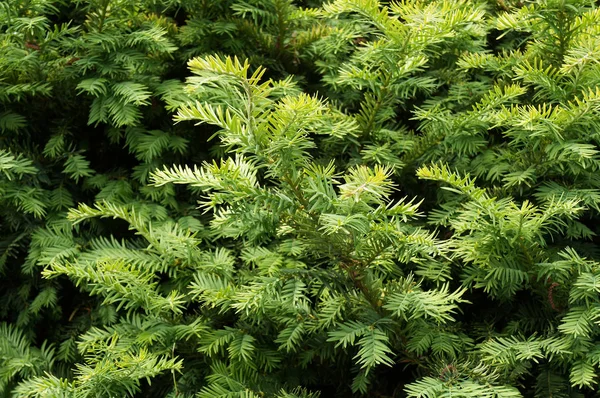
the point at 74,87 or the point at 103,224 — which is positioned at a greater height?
the point at 74,87

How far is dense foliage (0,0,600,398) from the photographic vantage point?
1160 mm

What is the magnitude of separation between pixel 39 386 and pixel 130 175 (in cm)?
64

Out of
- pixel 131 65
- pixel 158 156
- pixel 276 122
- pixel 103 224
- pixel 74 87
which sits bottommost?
pixel 103 224

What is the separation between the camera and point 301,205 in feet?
3.76

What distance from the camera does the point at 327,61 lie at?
1.72 meters

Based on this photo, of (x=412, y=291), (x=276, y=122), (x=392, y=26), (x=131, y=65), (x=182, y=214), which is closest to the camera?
(x=276, y=122)

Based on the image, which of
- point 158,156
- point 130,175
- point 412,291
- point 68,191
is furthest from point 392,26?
point 68,191

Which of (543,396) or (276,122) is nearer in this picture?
(276,122)

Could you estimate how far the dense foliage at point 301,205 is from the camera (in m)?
1.16

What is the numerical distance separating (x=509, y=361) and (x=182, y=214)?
2.90 ft

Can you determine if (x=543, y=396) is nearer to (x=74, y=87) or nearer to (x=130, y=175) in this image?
(x=130, y=175)

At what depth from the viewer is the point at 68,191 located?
5.63 feet

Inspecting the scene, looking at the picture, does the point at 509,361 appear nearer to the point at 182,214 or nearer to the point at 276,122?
the point at 276,122

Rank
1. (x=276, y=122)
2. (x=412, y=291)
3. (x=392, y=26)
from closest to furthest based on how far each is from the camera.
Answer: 1. (x=276, y=122)
2. (x=412, y=291)
3. (x=392, y=26)
